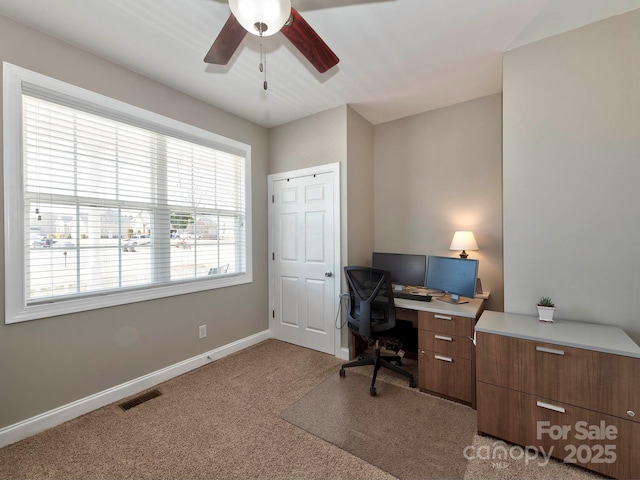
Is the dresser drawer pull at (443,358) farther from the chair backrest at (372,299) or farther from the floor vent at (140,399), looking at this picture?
the floor vent at (140,399)

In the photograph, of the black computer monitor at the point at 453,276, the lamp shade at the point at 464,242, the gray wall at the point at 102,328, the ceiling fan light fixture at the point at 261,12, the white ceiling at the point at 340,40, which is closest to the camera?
the ceiling fan light fixture at the point at 261,12

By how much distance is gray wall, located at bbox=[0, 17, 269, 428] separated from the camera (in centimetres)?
182

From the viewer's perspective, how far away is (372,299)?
2.42m

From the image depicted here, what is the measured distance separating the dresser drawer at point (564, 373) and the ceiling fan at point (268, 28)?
6.65 ft

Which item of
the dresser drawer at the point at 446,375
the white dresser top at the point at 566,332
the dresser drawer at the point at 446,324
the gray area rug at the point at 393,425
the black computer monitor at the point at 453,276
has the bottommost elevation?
the gray area rug at the point at 393,425

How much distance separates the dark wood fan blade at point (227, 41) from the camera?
140cm

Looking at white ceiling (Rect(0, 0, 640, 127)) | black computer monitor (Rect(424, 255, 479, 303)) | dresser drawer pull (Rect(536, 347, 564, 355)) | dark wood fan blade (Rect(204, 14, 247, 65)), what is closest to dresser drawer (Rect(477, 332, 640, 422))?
dresser drawer pull (Rect(536, 347, 564, 355))

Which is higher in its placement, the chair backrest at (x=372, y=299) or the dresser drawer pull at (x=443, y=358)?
the chair backrest at (x=372, y=299)

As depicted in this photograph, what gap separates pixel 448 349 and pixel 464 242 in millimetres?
1059

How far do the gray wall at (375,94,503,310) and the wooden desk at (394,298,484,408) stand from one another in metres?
0.85

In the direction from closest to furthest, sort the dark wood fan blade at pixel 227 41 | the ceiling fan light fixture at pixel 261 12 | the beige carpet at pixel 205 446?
the ceiling fan light fixture at pixel 261 12, the dark wood fan blade at pixel 227 41, the beige carpet at pixel 205 446

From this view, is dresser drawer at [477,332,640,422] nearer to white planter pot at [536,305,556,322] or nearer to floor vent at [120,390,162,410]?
white planter pot at [536,305,556,322]

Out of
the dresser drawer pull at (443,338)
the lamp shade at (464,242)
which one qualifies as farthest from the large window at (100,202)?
the lamp shade at (464,242)

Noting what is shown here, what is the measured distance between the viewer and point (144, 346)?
2428 millimetres
